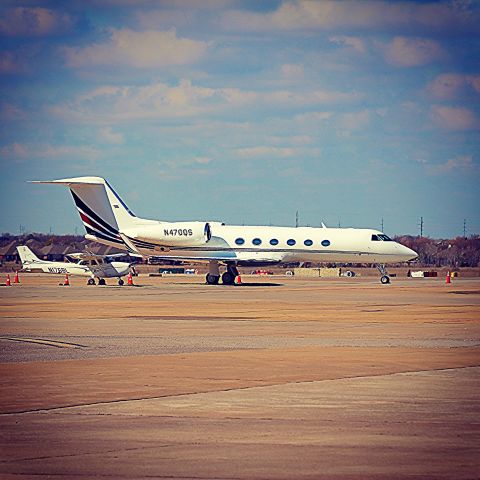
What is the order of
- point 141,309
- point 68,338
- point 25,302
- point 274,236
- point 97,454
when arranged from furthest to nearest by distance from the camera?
point 274,236
point 25,302
point 141,309
point 68,338
point 97,454

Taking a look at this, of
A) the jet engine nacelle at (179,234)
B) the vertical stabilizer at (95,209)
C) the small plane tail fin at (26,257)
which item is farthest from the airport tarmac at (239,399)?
the small plane tail fin at (26,257)

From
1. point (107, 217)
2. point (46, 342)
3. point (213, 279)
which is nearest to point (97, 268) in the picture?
point (107, 217)

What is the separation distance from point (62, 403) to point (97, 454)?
12.3ft

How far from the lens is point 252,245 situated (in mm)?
71438

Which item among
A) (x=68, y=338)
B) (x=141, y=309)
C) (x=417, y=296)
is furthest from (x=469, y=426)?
(x=417, y=296)

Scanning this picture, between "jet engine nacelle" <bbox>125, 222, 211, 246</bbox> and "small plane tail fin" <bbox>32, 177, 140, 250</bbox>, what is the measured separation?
12.1ft

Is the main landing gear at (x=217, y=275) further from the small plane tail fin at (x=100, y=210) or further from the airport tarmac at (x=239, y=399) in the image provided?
the airport tarmac at (x=239, y=399)

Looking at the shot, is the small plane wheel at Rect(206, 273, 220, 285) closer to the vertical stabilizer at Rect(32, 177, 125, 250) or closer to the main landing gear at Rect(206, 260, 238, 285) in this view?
the main landing gear at Rect(206, 260, 238, 285)

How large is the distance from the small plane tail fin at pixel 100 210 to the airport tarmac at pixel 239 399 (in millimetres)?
41999

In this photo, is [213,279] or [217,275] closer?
[213,279]

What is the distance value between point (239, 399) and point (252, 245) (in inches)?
2224

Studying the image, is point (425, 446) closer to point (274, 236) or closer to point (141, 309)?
point (141, 309)

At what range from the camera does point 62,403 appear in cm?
1450

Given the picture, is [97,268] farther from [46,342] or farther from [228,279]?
[46,342]
